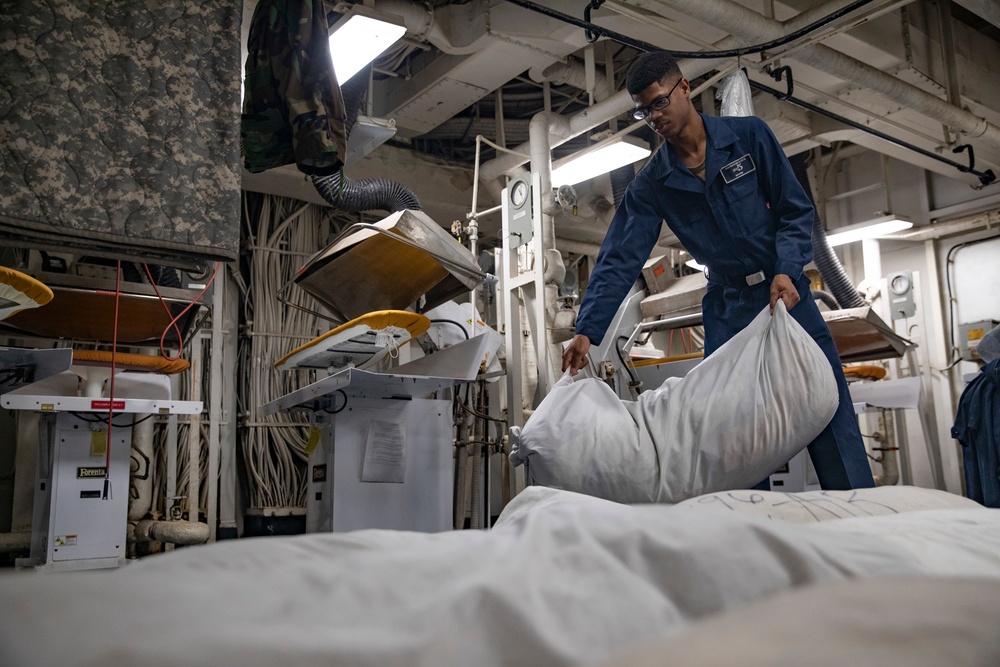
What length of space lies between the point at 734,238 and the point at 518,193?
7.61 feet

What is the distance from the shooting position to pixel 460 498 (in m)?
5.04

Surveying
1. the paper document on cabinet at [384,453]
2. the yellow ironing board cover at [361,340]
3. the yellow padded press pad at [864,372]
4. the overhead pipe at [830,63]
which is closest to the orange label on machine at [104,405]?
the yellow ironing board cover at [361,340]

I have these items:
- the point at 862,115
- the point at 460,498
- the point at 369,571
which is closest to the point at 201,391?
the point at 460,498

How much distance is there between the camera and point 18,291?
90.7 inches

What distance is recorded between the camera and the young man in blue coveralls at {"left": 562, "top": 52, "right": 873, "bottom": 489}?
2.53 m

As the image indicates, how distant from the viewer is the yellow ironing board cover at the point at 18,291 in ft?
7.43

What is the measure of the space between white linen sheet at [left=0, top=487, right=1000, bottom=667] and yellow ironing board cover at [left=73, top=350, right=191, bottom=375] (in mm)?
3468

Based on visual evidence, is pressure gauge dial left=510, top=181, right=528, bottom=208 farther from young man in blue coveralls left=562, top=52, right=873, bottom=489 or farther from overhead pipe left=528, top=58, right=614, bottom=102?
young man in blue coveralls left=562, top=52, right=873, bottom=489

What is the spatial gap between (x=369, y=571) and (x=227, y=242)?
5.23 feet

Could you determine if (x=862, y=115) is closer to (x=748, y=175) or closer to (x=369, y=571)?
(x=748, y=175)

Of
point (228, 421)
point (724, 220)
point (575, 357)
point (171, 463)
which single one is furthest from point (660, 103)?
point (228, 421)

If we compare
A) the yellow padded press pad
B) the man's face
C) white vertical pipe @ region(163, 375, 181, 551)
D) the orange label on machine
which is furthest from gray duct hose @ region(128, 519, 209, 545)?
the yellow padded press pad

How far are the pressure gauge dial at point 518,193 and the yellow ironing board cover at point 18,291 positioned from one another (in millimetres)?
2942

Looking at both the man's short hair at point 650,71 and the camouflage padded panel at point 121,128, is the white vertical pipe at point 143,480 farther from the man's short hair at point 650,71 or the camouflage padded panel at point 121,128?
the man's short hair at point 650,71
